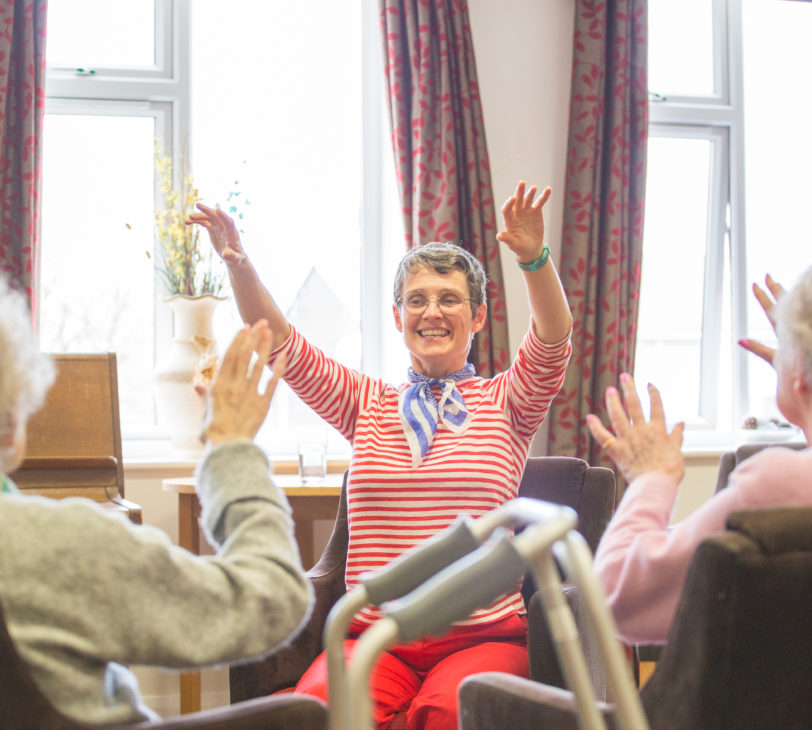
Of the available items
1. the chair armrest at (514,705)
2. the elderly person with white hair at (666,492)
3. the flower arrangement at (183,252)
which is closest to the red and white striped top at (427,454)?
the chair armrest at (514,705)

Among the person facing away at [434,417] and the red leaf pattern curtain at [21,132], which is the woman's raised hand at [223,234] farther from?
the red leaf pattern curtain at [21,132]

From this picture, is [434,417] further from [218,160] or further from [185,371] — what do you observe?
[218,160]

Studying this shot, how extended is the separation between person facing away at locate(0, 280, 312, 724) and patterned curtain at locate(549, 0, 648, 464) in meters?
2.36

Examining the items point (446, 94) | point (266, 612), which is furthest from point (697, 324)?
point (266, 612)

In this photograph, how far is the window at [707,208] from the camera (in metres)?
3.79

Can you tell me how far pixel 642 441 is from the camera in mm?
1070

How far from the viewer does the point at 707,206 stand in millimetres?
3861

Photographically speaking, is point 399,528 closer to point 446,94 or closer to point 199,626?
point 199,626

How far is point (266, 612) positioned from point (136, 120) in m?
2.97

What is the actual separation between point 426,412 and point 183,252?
161 cm

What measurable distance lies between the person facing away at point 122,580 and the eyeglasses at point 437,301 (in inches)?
39.2

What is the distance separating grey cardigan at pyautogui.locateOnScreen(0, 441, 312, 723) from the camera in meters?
0.78

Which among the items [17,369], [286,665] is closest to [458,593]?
[17,369]

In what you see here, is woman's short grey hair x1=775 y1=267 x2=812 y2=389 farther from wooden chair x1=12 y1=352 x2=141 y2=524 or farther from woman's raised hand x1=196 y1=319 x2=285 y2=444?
wooden chair x1=12 y1=352 x2=141 y2=524
